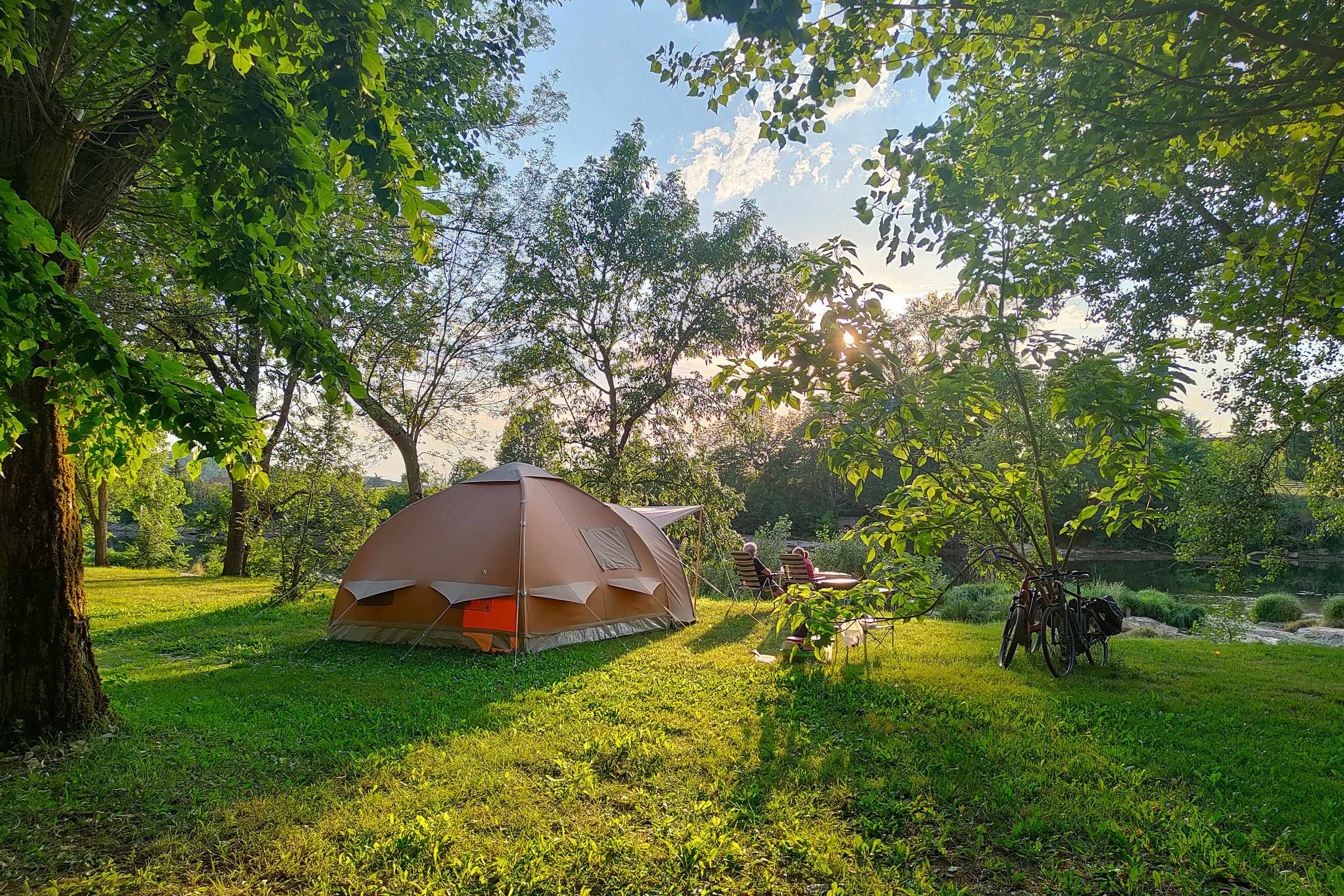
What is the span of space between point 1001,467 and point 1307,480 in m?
5.99

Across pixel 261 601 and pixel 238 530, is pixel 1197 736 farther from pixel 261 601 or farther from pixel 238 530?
pixel 238 530

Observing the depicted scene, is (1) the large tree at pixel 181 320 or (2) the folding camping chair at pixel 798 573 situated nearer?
(1) the large tree at pixel 181 320

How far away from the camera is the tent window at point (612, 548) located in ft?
29.4

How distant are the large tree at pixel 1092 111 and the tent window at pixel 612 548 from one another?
19.5 feet

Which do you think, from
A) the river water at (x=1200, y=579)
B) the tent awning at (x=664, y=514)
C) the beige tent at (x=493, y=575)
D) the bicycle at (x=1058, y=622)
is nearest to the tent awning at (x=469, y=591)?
the beige tent at (x=493, y=575)

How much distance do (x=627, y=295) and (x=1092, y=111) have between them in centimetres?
1339

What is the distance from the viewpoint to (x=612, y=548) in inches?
363

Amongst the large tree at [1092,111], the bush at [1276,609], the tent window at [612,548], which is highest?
the large tree at [1092,111]

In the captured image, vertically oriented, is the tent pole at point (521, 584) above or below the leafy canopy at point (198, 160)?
below

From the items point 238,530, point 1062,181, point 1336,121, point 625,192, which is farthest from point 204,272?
point 238,530

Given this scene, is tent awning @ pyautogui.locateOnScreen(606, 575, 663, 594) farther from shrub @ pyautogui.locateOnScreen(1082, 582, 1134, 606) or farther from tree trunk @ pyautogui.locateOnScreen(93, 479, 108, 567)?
tree trunk @ pyautogui.locateOnScreen(93, 479, 108, 567)

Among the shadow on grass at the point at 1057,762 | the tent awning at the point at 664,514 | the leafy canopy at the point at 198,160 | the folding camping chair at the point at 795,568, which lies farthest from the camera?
the tent awning at the point at 664,514

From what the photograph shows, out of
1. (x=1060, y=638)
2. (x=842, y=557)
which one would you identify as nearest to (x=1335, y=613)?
(x=842, y=557)

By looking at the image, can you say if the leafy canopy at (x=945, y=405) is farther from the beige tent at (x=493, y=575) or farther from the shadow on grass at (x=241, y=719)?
the beige tent at (x=493, y=575)
